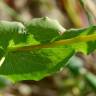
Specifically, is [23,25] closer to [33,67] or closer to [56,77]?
[33,67]

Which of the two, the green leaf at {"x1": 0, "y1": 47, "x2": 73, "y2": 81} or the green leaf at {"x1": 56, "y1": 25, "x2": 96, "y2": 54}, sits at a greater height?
the green leaf at {"x1": 56, "y1": 25, "x2": 96, "y2": 54}

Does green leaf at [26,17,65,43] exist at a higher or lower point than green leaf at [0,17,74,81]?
higher

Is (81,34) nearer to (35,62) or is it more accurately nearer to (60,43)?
Answer: (60,43)

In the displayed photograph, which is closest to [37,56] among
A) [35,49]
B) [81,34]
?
[35,49]

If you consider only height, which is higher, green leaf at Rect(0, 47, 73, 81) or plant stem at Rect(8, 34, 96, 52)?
plant stem at Rect(8, 34, 96, 52)

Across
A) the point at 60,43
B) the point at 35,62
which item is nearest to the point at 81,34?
the point at 60,43

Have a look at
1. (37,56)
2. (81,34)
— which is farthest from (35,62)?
(81,34)

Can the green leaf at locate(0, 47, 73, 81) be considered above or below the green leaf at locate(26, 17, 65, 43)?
below

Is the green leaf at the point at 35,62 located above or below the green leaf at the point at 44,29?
below

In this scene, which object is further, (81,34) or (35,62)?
(35,62)

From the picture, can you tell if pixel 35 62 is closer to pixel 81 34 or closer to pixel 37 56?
pixel 37 56

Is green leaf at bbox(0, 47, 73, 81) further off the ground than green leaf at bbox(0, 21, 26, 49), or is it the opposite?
green leaf at bbox(0, 21, 26, 49)
